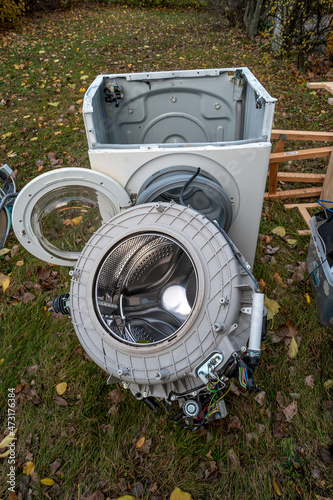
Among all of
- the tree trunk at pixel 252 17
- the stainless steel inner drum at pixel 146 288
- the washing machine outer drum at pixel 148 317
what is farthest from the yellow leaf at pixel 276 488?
the tree trunk at pixel 252 17

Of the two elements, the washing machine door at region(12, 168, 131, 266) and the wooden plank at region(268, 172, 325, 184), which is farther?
the wooden plank at region(268, 172, 325, 184)

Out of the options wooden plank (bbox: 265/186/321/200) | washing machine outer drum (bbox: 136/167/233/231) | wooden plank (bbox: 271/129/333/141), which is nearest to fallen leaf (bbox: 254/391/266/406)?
washing machine outer drum (bbox: 136/167/233/231)

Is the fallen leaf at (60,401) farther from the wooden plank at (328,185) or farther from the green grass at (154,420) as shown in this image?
the wooden plank at (328,185)

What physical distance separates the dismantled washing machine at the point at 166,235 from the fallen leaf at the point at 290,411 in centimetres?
39

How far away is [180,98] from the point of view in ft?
10.3

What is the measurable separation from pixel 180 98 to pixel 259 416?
266 centimetres

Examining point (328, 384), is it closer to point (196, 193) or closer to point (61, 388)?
point (196, 193)

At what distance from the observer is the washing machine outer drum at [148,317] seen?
1.71m

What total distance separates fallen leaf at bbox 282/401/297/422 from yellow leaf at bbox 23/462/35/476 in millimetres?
1568

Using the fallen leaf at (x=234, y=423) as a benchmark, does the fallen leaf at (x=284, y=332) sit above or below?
above

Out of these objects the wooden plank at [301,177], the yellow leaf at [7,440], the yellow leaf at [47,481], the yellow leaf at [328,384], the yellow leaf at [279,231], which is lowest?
the yellow leaf at [47,481]

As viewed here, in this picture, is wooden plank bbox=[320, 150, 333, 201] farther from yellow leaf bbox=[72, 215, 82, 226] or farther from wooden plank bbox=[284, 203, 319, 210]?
yellow leaf bbox=[72, 215, 82, 226]

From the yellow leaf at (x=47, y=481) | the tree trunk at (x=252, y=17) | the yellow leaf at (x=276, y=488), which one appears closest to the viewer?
the yellow leaf at (x=276, y=488)

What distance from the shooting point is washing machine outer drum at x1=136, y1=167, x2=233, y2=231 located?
7.09 feet
